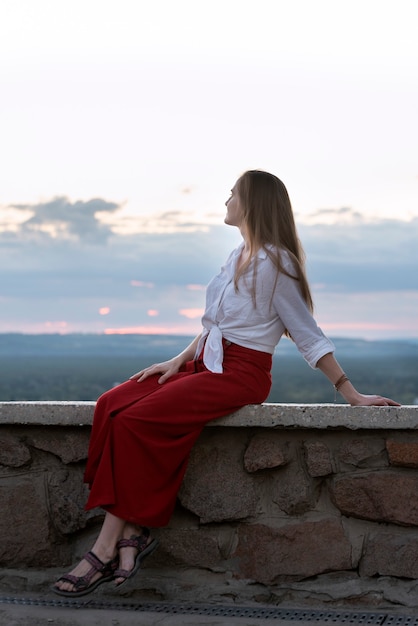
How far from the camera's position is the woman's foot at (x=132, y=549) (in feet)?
9.62

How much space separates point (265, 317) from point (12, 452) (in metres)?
1.09

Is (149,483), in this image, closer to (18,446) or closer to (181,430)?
(181,430)

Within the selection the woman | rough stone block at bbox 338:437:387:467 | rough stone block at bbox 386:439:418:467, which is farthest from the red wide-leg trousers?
rough stone block at bbox 386:439:418:467

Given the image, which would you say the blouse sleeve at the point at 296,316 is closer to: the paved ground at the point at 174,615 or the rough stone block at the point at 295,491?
the rough stone block at the point at 295,491

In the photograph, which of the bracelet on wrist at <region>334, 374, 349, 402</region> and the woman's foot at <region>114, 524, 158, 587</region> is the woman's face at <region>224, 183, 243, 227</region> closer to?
the bracelet on wrist at <region>334, 374, 349, 402</region>

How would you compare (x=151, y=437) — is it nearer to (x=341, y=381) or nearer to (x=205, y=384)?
(x=205, y=384)

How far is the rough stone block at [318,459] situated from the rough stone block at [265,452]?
87mm

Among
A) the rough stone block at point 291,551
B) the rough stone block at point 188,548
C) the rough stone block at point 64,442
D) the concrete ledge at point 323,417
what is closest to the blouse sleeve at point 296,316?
the concrete ledge at point 323,417

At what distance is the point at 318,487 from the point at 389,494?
0.25m

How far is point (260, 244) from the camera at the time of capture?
3229mm

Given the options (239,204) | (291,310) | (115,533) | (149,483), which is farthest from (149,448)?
(239,204)

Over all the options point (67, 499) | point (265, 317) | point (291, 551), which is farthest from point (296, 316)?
point (67, 499)

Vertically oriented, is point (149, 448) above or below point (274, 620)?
above

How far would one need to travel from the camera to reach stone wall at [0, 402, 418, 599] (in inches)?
120
